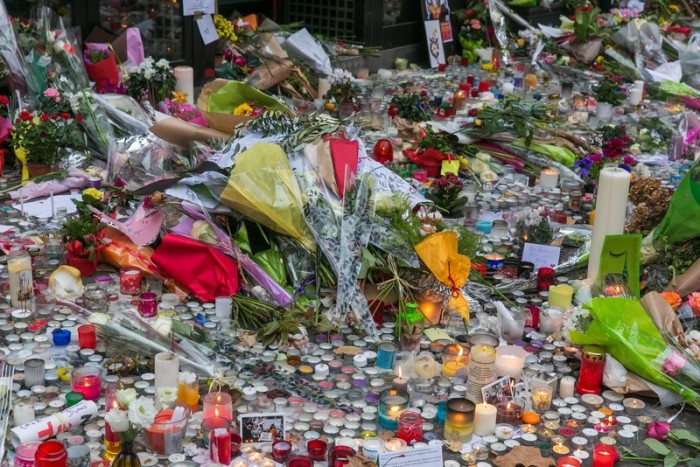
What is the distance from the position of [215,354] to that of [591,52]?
6798 mm

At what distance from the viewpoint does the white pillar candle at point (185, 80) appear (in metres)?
7.21

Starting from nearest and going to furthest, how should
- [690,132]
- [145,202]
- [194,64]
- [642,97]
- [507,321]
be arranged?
[507,321] < [145,202] < [690,132] < [194,64] < [642,97]

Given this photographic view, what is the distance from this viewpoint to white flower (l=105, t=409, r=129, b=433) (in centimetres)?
331

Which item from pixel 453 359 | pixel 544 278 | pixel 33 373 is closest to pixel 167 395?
pixel 33 373

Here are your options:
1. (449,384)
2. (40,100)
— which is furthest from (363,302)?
(40,100)

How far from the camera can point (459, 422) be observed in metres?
3.54

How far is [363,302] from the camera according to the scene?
437cm

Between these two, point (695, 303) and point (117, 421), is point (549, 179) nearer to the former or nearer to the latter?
point (695, 303)

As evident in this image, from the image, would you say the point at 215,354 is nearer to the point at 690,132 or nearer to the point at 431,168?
the point at 431,168

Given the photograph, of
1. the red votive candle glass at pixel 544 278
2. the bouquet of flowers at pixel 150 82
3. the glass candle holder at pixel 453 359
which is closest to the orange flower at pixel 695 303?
the red votive candle glass at pixel 544 278

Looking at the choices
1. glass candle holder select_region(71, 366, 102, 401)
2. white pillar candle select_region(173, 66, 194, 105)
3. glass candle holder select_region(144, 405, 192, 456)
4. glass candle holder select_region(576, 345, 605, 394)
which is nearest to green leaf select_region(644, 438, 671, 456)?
glass candle holder select_region(576, 345, 605, 394)

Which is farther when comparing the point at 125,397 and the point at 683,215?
the point at 683,215

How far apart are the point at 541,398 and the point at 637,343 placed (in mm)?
443

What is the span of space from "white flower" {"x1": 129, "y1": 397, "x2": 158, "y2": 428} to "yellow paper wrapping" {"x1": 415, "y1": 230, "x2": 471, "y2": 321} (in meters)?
1.47
